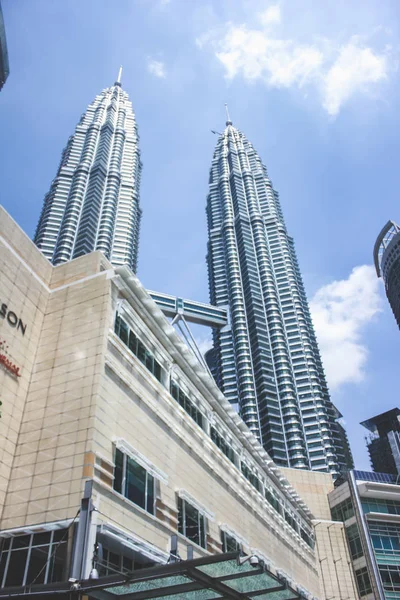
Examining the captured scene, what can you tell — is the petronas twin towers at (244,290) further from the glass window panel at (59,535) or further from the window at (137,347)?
the glass window panel at (59,535)

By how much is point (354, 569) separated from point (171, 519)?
139 feet

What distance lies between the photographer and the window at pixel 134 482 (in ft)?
75.1

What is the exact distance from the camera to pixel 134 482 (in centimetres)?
2405

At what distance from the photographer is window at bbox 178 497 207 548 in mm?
27391

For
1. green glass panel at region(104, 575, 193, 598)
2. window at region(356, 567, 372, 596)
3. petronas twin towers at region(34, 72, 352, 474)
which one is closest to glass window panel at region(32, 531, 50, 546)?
green glass panel at region(104, 575, 193, 598)

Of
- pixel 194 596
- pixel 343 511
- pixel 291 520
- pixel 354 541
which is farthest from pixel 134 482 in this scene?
pixel 343 511

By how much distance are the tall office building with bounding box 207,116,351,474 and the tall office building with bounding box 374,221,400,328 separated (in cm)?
3236

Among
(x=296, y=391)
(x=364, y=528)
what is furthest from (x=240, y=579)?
(x=296, y=391)

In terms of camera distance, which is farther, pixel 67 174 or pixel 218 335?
pixel 218 335

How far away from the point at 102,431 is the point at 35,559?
18.4 ft

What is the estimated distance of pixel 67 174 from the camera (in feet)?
546

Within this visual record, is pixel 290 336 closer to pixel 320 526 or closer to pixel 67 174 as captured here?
pixel 67 174

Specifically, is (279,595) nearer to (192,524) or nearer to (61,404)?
(192,524)

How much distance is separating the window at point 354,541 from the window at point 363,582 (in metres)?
1.73
